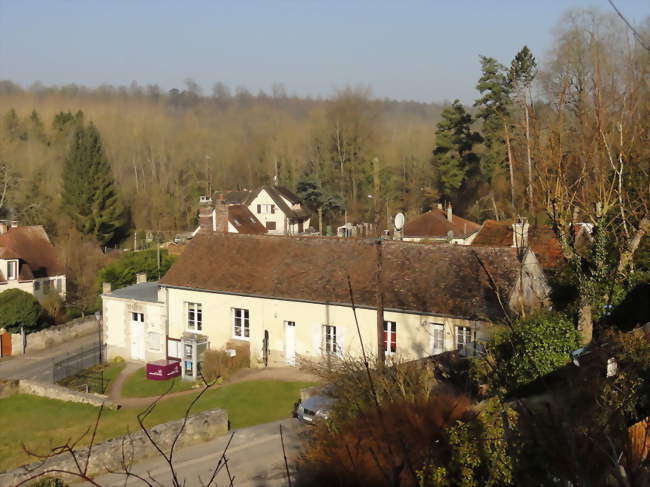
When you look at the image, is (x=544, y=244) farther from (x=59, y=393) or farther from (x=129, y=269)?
(x=129, y=269)

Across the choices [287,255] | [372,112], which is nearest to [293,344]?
[287,255]

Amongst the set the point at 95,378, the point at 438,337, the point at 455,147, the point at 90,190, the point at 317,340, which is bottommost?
the point at 95,378

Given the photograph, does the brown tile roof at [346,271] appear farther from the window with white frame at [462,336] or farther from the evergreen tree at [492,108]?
the evergreen tree at [492,108]

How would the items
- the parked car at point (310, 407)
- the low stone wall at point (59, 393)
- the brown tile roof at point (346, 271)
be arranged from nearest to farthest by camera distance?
the parked car at point (310, 407), the brown tile roof at point (346, 271), the low stone wall at point (59, 393)

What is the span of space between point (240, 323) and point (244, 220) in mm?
28430

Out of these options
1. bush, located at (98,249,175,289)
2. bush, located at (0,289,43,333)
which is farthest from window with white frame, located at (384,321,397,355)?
bush, located at (98,249,175,289)

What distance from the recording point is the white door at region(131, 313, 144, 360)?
2742cm

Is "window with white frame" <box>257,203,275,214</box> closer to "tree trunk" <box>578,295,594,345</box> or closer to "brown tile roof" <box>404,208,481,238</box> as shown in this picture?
"brown tile roof" <box>404,208,481,238</box>

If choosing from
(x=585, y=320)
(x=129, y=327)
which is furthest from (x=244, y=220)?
(x=585, y=320)

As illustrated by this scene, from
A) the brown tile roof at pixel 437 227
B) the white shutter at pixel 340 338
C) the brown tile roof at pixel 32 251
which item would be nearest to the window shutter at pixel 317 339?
the white shutter at pixel 340 338

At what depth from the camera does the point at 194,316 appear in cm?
2622

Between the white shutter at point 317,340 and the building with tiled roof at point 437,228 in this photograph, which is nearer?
the white shutter at point 317,340

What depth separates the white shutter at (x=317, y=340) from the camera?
23406 millimetres

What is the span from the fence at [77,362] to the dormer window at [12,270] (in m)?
8.12
